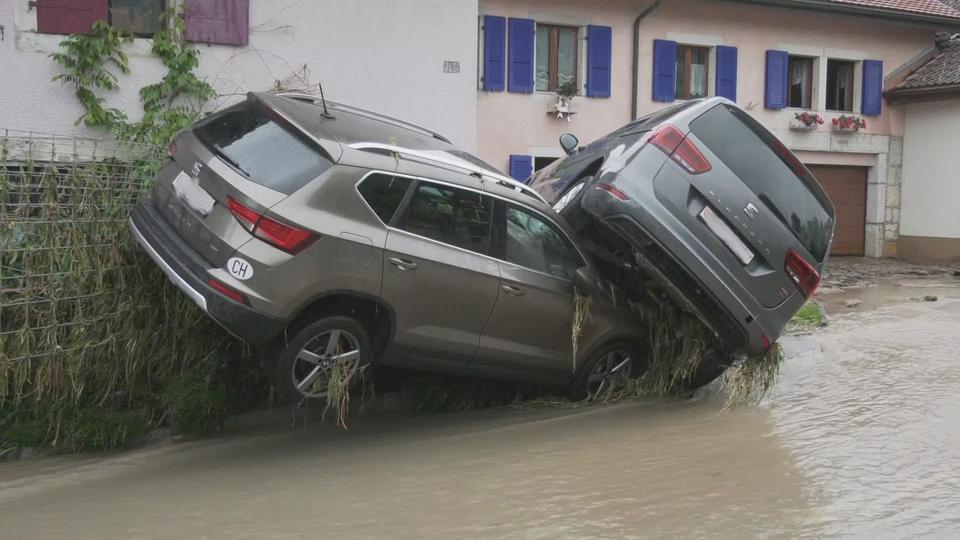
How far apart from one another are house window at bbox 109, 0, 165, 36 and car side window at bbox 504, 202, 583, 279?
6137 millimetres

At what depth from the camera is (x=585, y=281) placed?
21.8ft

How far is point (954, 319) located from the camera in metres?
10.7

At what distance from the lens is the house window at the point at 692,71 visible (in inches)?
680

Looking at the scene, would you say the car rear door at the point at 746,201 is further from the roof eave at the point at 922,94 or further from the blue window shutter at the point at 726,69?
A: the roof eave at the point at 922,94

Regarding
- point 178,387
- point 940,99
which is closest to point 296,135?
point 178,387

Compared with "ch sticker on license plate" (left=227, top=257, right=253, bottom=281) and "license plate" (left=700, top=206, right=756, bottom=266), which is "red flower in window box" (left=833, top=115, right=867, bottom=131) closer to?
"license plate" (left=700, top=206, right=756, bottom=266)

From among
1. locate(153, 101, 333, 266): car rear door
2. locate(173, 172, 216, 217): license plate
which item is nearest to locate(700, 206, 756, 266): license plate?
locate(153, 101, 333, 266): car rear door

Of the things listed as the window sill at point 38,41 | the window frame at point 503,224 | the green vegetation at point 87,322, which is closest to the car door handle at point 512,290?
the window frame at point 503,224

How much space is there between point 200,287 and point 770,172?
4.16 m

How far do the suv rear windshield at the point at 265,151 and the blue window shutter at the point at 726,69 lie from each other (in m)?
13.2

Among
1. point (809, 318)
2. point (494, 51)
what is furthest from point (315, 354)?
point (494, 51)

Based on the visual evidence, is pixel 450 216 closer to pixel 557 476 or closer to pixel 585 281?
pixel 585 281

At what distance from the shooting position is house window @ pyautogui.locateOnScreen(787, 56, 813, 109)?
18609 mm

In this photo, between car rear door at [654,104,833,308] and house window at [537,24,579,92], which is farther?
house window at [537,24,579,92]
